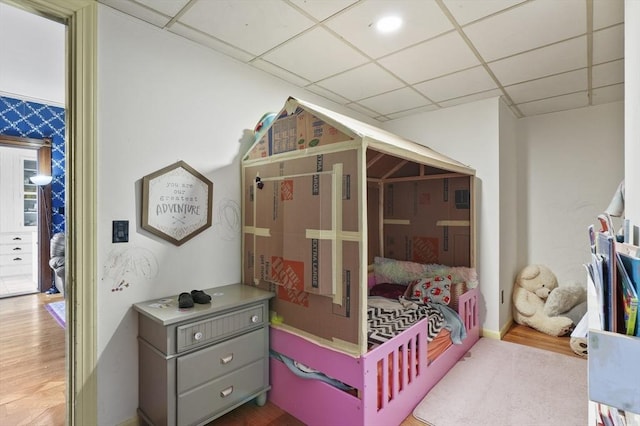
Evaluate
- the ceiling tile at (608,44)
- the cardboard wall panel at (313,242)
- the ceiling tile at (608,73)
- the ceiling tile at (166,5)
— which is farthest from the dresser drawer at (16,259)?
the ceiling tile at (608,73)

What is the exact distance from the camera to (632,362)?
0.58m

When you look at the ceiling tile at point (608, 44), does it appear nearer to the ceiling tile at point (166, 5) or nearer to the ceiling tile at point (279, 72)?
the ceiling tile at point (279, 72)

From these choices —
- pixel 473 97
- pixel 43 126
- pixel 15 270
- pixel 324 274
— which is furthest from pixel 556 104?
pixel 15 270

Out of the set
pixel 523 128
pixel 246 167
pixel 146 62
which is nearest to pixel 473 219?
pixel 523 128

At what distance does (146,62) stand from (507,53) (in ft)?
8.08

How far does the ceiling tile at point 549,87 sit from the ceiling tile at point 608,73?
0.23 feet

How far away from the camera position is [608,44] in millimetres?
2229

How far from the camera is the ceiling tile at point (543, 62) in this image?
89.6 inches

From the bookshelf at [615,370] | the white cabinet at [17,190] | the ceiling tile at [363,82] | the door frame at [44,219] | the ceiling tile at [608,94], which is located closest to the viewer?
the bookshelf at [615,370]

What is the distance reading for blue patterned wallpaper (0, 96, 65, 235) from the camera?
430cm

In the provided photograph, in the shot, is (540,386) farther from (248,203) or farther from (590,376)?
(248,203)

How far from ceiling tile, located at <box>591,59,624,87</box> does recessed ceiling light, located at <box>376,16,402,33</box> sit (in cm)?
181

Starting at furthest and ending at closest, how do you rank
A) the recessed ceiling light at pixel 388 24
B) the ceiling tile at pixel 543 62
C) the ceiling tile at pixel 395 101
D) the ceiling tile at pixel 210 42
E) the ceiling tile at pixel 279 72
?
the ceiling tile at pixel 395 101 → the ceiling tile at pixel 279 72 → the ceiling tile at pixel 543 62 → the ceiling tile at pixel 210 42 → the recessed ceiling light at pixel 388 24

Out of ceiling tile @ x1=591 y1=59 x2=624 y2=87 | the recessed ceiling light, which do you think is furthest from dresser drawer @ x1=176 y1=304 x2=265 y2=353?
ceiling tile @ x1=591 y1=59 x2=624 y2=87
